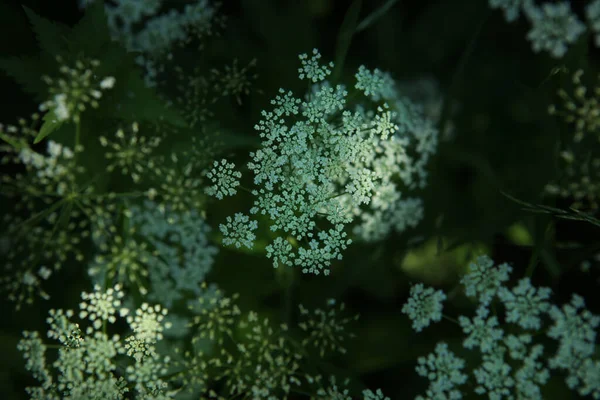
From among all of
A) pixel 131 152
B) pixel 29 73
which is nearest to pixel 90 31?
pixel 29 73

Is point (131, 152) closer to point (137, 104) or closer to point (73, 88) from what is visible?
point (137, 104)

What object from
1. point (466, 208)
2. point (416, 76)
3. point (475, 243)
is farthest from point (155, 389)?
point (416, 76)

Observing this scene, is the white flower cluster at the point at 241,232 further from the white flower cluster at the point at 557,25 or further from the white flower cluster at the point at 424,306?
the white flower cluster at the point at 557,25

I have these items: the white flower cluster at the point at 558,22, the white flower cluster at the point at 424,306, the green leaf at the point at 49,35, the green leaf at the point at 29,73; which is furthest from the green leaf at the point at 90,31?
the white flower cluster at the point at 558,22

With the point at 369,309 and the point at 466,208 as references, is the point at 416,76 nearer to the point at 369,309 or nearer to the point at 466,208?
the point at 466,208

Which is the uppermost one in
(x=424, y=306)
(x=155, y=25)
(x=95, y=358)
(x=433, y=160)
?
(x=155, y=25)

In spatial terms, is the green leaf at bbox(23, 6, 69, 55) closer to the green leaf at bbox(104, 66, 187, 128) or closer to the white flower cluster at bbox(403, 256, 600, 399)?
the green leaf at bbox(104, 66, 187, 128)

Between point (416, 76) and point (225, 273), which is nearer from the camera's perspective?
point (225, 273)
